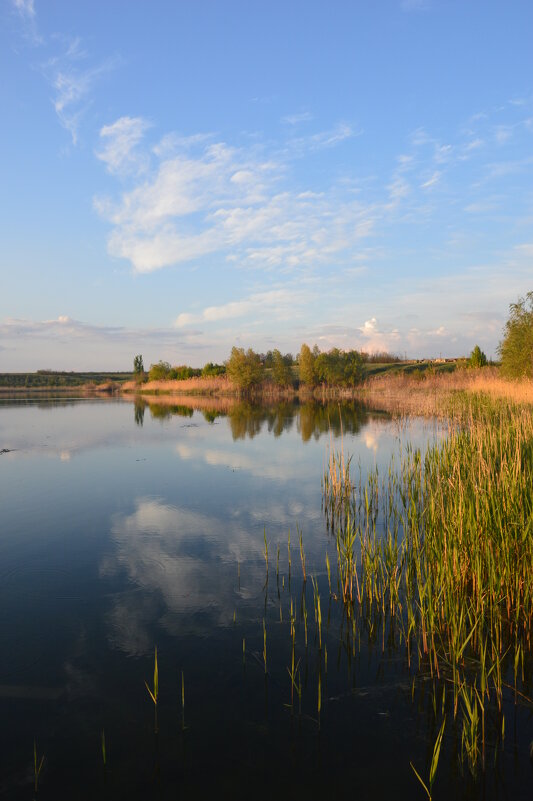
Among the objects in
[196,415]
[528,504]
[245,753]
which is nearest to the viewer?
[245,753]

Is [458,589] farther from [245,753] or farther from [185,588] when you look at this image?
[185,588]

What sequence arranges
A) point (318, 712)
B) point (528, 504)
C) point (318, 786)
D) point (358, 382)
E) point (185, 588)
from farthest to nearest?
1. point (358, 382)
2. point (185, 588)
3. point (528, 504)
4. point (318, 712)
5. point (318, 786)

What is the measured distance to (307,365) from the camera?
5906cm

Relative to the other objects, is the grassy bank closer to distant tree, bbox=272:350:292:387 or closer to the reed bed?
distant tree, bbox=272:350:292:387

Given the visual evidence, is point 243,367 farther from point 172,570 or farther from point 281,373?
point 172,570

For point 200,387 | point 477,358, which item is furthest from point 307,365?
point 477,358

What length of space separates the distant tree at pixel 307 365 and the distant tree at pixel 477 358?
59.3ft

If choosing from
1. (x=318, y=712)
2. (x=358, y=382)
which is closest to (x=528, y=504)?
(x=318, y=712)

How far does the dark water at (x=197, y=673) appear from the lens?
3473 mm

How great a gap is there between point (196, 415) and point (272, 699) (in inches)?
1149

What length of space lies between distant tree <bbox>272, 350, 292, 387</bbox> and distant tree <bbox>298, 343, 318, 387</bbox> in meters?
2.20

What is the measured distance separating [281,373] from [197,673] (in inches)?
2252

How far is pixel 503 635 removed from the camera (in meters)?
4.94

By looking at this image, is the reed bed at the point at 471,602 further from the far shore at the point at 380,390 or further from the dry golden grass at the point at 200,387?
the dry golden grass at the point at 200,387
